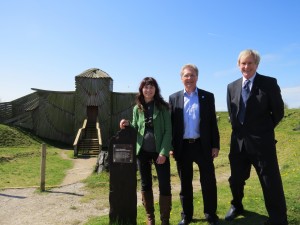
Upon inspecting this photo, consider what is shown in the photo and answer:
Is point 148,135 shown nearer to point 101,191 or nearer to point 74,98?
point 101,191

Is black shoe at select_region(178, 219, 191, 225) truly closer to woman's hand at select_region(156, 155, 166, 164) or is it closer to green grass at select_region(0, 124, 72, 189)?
woman's hand at select_region(156, 155, 166, 164)

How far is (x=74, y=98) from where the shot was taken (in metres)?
25.5

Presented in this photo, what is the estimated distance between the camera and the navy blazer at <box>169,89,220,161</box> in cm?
475

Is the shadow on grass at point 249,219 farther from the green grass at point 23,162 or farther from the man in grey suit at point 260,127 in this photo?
the green grass at point 23,162

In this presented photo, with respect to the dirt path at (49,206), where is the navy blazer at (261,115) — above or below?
above

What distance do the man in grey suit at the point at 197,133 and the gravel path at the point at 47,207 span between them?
2.85m

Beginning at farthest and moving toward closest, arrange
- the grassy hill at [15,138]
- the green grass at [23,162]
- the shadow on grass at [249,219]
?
1. the grassy hill at [15,138]
2. the green grass at [23,162]
3. the shadow on grass at [249,219]

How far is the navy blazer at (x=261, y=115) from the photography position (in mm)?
4469

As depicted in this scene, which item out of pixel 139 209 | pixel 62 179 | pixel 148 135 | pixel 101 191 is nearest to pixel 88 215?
pixel 139 209

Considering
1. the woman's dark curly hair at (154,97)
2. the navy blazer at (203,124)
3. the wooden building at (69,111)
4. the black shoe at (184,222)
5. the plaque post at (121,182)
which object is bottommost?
the black shoe at (184,222)

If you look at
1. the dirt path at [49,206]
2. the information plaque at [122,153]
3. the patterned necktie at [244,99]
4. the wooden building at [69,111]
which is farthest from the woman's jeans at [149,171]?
the wooden building at [69,111]

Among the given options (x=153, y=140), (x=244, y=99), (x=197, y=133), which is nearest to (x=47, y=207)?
(x=153, y=140)

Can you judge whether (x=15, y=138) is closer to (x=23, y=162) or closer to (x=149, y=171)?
(x=23, y=162)

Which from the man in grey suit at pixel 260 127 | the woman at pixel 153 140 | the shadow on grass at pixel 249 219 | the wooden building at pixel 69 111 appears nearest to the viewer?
the man in grey suit at pixel 260 127
